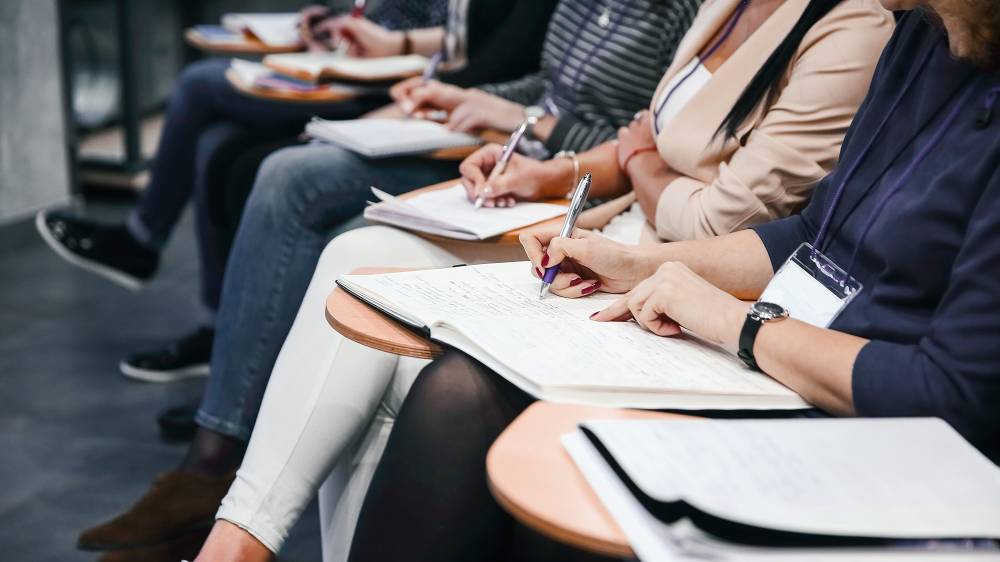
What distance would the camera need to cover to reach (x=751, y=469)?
2.36ft

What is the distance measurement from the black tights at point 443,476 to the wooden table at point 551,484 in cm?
18

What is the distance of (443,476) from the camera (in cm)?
98

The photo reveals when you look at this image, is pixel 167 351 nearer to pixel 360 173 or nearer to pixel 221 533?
pixel 360 173

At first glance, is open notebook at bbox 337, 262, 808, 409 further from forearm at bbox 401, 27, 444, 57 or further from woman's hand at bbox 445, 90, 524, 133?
forearm at bbox 401, 27, 444, 57

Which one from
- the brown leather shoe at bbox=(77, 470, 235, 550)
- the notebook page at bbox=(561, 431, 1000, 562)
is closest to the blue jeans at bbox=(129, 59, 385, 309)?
the brown leather shoe at bbox=(77, 470, 235, 550)

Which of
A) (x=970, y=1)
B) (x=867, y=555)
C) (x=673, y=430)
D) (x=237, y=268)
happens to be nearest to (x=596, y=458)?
(x=673, y=430)

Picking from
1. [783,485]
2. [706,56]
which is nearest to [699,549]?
[783,485]

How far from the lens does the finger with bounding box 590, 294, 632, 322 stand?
106 centimetres

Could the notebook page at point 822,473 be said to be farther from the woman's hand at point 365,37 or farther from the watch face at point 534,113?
the woman's hand at point 365,37

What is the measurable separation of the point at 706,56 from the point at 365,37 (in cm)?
117

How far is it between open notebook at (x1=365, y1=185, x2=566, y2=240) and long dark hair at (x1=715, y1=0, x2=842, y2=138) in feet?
0.92

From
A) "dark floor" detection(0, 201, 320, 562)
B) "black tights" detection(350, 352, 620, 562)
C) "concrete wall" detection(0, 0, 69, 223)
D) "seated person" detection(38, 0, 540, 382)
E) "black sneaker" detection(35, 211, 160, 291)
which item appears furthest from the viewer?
"concrete wall" detection(0, 0, 69, 223)

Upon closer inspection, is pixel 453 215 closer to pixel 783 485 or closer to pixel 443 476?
pixel 443 476

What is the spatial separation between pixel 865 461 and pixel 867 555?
0.31 feet
